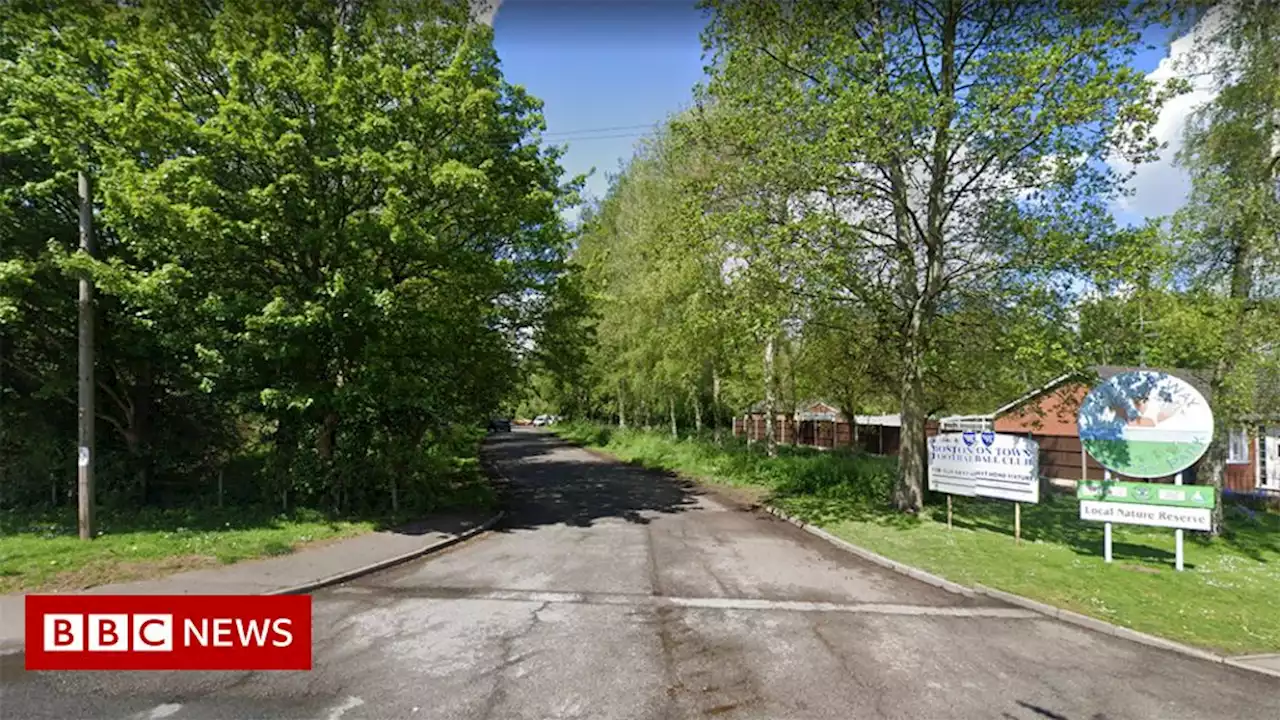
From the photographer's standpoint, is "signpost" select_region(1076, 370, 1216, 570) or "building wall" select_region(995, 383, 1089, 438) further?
"building wall" select_region(995, 383, 1089, 438)

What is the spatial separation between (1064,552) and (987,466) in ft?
6.05

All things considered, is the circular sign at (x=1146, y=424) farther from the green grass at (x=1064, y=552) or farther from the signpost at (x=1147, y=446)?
the green grass at (x=1064, y=552)

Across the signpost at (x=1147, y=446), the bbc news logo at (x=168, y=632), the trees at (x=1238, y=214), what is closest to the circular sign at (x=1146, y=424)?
the signpost at (x=1147, y=446)

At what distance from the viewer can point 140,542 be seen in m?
8.98

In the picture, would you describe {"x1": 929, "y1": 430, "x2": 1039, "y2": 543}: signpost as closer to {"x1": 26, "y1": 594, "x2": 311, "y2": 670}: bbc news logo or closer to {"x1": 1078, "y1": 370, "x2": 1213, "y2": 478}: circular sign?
{"x1": 1078, "y1": 370, "x2": 1213, "y2": 478}: circular sign

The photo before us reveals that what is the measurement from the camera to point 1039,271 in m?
11.5

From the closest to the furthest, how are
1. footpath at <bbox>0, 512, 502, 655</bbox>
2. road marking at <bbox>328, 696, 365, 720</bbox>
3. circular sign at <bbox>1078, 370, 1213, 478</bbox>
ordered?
road marking at <bbox>328, 696, 365, 720</bbox>, footpath at <bbox>0, 512, 502, 655</bbox>, circular sign at <bbox>1078, 370, 1213, 478</bbox>

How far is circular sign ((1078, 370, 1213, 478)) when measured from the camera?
9469mm

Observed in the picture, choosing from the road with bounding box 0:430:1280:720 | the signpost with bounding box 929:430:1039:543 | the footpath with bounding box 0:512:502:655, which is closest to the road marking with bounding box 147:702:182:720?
the road with bounding box 0:430:1280:720

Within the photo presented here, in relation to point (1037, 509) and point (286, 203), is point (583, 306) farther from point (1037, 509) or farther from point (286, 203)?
point (1037, 509)

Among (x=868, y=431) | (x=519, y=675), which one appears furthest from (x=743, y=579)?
(x=868, y=431)

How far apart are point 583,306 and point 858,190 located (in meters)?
6.87

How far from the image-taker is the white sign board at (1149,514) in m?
8.98

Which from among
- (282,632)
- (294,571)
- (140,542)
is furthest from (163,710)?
(140,542)
